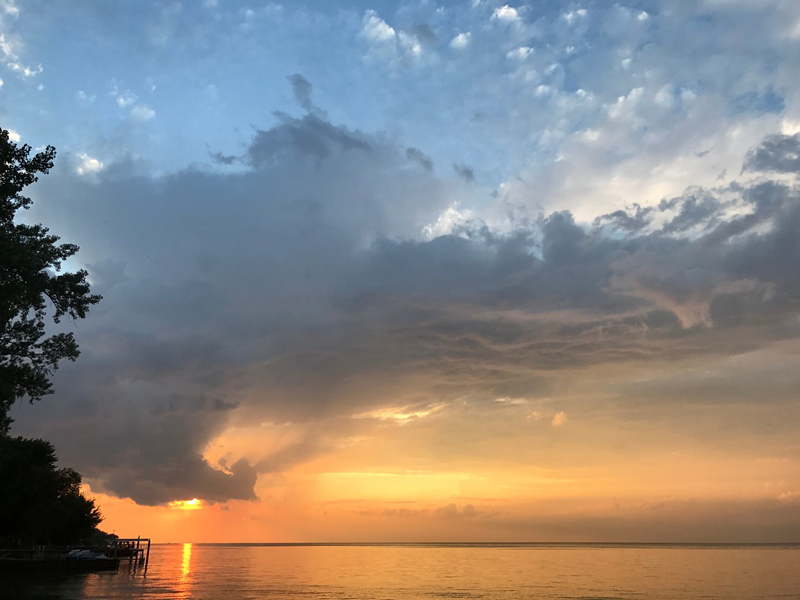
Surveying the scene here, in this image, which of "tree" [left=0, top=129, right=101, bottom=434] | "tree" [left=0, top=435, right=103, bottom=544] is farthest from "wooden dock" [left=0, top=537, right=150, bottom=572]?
"tree" [left=0, top=129, right=101, bottom=434]

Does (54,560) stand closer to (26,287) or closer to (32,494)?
(32,494)

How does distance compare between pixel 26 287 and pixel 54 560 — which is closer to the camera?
pixel 26 287

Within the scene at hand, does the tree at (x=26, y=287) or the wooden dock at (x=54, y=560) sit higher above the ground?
the tree at (x=26, y=287)

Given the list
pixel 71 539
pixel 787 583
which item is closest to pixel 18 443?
pixel 71 539

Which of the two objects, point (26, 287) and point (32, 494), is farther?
point (32, 494)

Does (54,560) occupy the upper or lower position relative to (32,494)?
lower

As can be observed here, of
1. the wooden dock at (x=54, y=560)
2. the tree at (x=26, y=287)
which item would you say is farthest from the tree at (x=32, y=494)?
the tree at (x=26, y=287)

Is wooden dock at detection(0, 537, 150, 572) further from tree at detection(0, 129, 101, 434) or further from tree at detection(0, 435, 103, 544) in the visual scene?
tree at detection(0, 129, 101, 434)

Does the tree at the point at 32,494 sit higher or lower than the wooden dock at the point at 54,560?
higher

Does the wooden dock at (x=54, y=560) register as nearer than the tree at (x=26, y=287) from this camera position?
No

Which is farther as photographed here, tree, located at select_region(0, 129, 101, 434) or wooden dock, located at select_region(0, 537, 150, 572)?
wooden dock, located at select_region(0, 537, 150, 572)

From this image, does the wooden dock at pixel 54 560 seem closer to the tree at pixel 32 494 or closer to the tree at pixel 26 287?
the tree at pixel 32 494

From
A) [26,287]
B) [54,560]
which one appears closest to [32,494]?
[54,560]

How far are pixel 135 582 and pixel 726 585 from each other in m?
75.5
